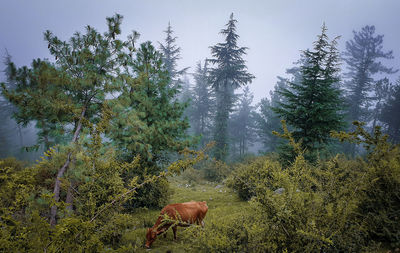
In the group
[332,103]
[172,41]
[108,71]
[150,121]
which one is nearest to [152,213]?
[150,121]

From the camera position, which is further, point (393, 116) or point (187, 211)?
point (393, 116)

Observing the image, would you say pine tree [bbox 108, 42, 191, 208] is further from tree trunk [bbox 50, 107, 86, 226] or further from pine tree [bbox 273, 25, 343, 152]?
pine tree [bbox 273, 25, 343, 152]

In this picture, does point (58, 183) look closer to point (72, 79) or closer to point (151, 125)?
point (72, 79)

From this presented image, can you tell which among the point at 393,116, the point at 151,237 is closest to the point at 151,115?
the point at 151,237

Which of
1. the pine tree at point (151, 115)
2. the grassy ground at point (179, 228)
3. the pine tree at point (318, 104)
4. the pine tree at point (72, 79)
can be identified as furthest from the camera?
the pine tree at point (318, 104)

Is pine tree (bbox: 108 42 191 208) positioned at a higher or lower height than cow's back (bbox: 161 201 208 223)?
higher

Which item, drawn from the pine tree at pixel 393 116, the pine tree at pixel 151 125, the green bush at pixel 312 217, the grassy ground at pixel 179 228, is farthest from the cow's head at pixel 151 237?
the pine tree at pixel 393 116

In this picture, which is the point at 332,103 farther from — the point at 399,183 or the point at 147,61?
the point at 147,61

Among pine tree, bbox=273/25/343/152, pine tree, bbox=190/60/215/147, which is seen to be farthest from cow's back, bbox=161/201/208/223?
pine tree, bbox=190/60/215/147

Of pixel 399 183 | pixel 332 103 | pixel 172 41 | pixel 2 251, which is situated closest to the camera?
pixel 2 251

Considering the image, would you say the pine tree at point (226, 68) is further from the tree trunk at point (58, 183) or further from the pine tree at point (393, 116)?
the pine tree at point (393, 116)

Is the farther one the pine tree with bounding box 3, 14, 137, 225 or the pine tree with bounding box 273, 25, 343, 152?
the pine tree with bounding box 273, 25, 343, 152

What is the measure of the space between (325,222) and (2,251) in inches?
173

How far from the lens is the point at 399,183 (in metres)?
3.71
